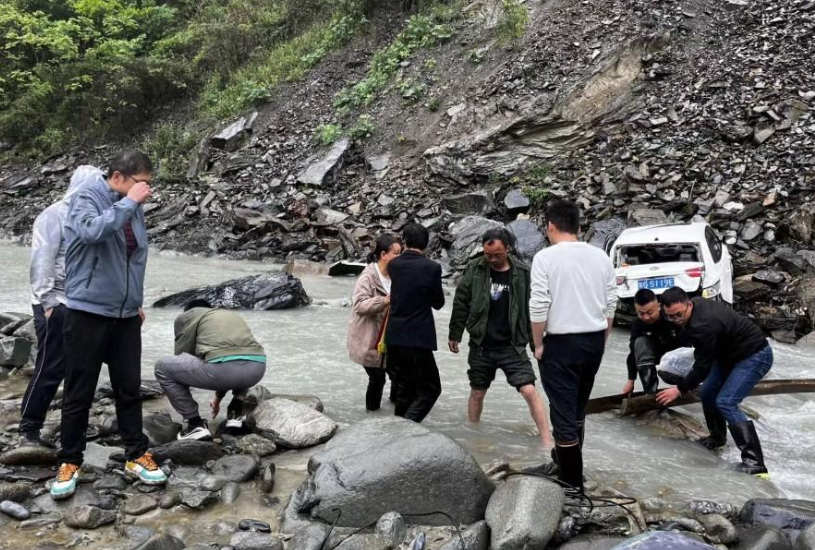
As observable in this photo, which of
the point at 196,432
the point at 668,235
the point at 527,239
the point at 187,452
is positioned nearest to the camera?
the point at 187,452

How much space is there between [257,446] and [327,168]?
16.3 metres

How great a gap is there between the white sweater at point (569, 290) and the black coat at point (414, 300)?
1.16m

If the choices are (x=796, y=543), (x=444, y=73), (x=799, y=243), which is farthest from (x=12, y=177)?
(x=796, y=543)

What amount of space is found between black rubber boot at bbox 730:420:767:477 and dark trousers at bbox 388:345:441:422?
2.29 meters

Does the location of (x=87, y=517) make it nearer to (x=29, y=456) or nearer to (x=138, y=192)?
(x=29, y=456)

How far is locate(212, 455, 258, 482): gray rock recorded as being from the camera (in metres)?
4.52

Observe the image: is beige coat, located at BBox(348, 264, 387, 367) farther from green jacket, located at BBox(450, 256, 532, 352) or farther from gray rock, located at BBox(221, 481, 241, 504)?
gray rock, located at BBox(221, 481, 241, 504)

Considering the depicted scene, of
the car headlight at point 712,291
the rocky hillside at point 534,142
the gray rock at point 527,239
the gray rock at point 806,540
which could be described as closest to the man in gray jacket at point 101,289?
the gray rock at point 806,540

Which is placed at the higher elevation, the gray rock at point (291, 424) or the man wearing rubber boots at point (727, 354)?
the man wearing rubber boots at point (727, 354)

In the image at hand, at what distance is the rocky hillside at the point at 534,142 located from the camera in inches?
589

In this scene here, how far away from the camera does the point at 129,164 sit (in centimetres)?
390

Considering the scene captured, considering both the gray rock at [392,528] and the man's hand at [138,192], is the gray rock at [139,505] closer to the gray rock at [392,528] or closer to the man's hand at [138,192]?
the gray rock at [392,528]

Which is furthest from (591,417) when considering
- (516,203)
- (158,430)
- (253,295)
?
(516,203)

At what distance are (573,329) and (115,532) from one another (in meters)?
2.81
